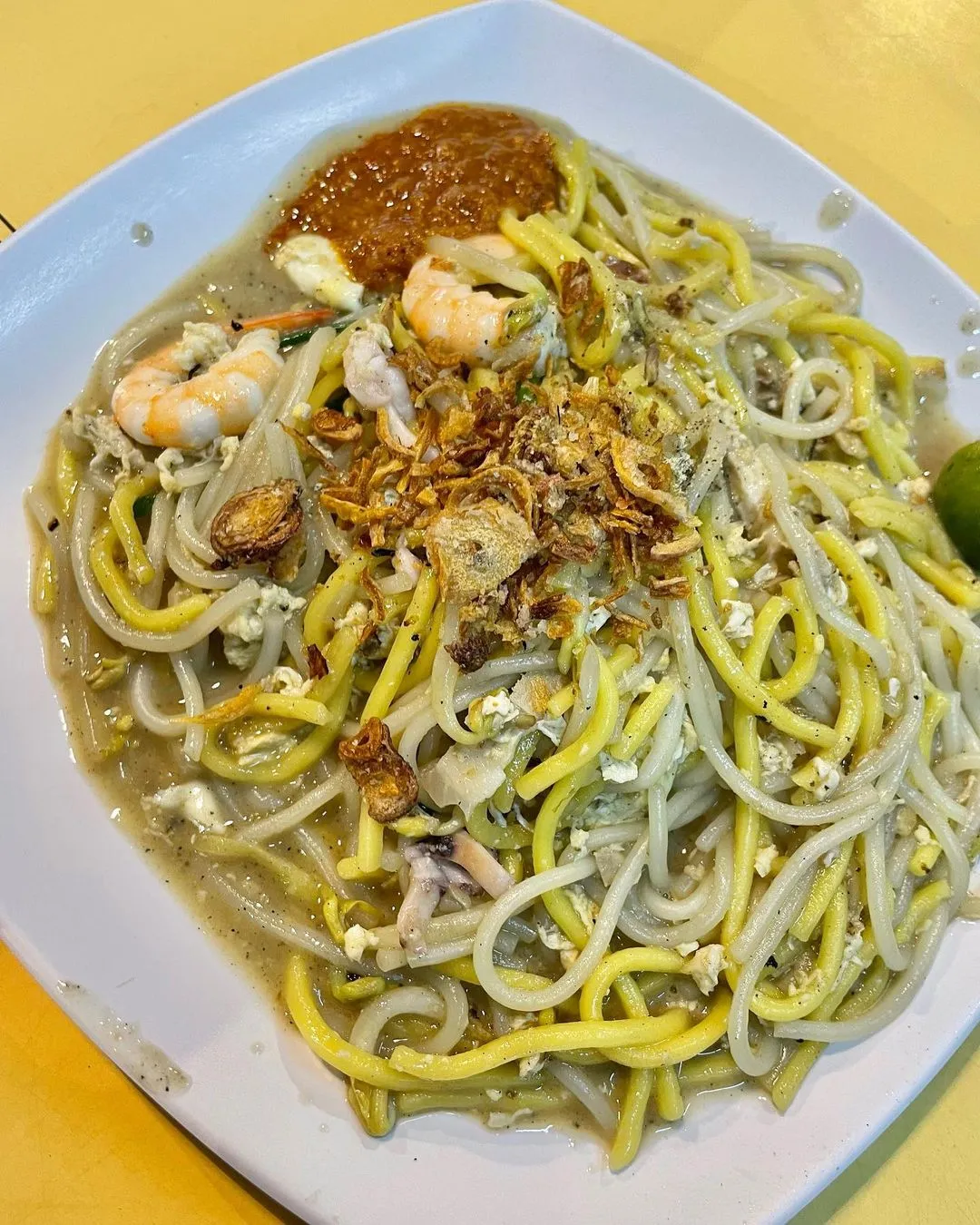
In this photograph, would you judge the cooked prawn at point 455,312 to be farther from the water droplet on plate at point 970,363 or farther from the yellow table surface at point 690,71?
the water droplet on plate at point 970,363

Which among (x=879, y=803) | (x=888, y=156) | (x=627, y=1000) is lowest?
(x=627, y=1000)

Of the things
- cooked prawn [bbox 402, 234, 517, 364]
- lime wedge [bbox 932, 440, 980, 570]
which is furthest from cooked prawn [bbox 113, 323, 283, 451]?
lime wedge [bbox 932, 440, 980, 570]

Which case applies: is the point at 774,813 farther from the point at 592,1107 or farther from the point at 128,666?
the point at 128,666

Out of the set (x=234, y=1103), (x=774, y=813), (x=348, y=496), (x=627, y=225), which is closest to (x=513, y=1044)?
(x=234, y=1103)

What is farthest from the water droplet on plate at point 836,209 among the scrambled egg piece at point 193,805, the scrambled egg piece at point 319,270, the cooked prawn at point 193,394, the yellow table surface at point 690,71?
the scrambled egg piece at point 193,805

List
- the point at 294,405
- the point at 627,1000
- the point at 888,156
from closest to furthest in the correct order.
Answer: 1. the point at 627,1000
2. the point at 294,405
3. the point at 888,156
